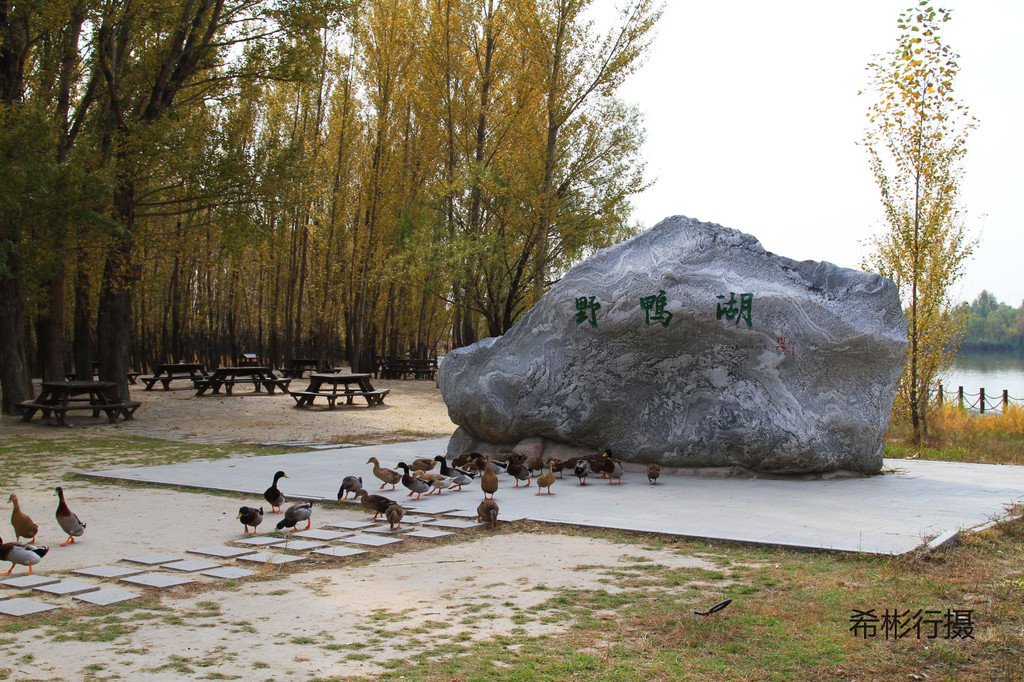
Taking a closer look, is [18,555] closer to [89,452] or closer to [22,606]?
[22,606]

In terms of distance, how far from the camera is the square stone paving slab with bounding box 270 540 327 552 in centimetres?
639

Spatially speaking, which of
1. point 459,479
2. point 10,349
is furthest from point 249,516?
→ point 10,349

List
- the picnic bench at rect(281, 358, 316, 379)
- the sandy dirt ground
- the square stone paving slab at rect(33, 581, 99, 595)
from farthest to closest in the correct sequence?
1. the picnic bench at rect(281, 358, 316, 379)
2. the square stone paving slab at rect(33, 581, 99, 595)
3. the sandy dirt ground

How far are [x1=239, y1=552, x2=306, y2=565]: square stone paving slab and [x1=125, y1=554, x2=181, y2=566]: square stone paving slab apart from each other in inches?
19.2

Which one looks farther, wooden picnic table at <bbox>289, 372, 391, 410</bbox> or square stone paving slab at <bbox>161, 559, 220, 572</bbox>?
wooden picnic table at <bbox>289, 372, 391, 410</bbox>

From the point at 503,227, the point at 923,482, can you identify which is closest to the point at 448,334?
the point at 503,227

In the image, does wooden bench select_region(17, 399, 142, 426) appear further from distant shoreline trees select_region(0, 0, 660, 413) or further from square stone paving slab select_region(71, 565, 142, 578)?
square stone paving slab select_region(71, 565, 142, 578)

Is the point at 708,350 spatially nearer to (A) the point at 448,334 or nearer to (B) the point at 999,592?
(B) the point at 999,592

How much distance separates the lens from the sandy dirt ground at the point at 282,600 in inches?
157

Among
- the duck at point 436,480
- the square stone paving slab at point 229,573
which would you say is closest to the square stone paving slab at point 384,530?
the square stone paving slab at point 229,573

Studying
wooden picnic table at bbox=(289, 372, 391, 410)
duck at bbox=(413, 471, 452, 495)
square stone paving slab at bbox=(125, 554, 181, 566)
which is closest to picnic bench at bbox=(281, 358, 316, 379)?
wooden picnic table at bbox=(289, 372, 391, 410)

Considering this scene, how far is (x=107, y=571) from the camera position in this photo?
224 inches

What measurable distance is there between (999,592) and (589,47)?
781 inches

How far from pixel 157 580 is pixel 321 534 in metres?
1.62
